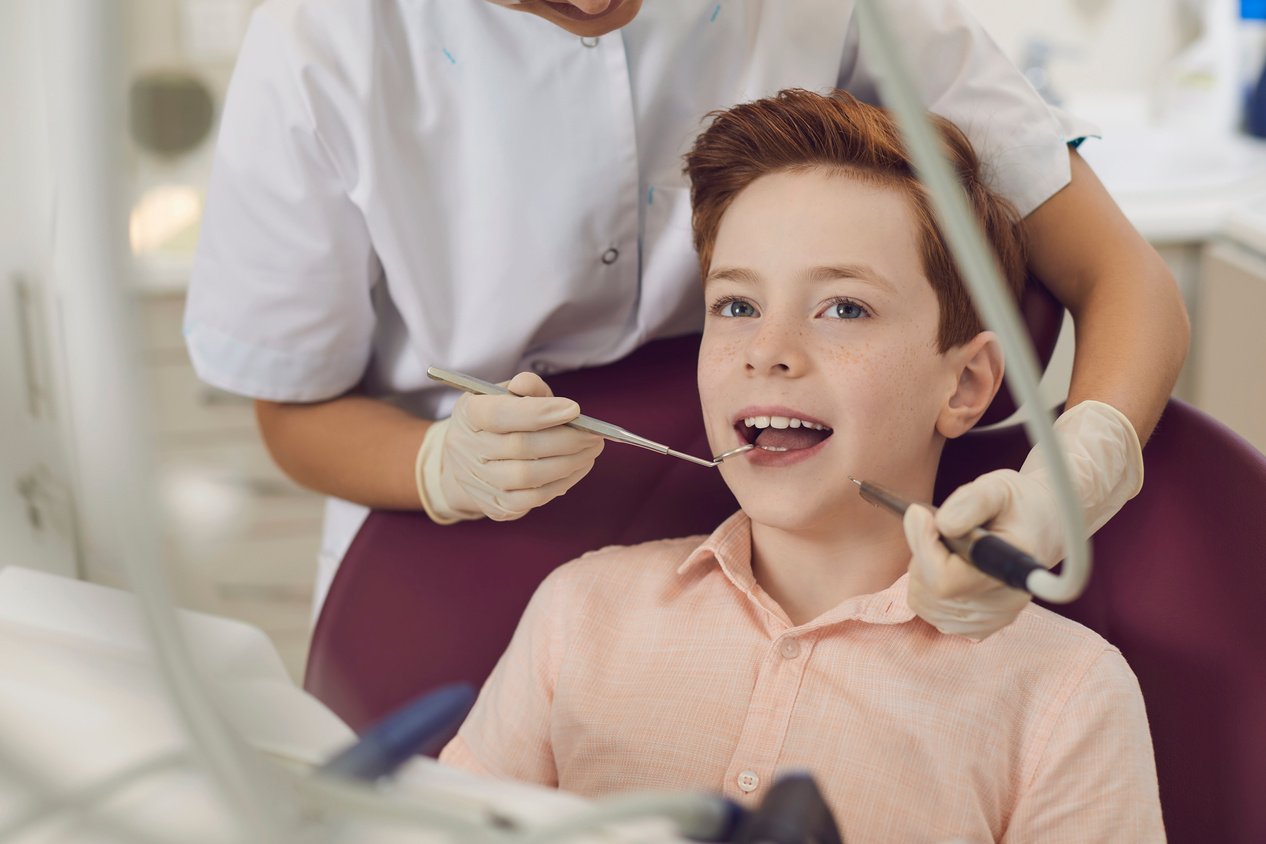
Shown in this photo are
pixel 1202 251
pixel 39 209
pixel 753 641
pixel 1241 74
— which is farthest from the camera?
pixel 1241 74

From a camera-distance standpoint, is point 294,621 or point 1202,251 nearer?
point 294,621

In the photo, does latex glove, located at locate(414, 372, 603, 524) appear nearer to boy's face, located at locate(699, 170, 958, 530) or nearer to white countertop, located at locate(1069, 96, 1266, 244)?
boy's face, located at locate(699, 170, 958, 530)

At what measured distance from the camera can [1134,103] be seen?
2.34 metres

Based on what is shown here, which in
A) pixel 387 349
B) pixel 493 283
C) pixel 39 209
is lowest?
pixel 387 349

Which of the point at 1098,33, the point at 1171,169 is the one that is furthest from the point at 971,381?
the point at 1098,33

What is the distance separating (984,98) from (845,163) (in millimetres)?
207

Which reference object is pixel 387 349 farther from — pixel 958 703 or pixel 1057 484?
pixel 1057 484

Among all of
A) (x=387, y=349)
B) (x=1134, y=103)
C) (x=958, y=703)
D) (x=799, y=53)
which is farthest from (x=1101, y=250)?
(x=1134, y=103)

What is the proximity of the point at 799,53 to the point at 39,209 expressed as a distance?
0.79 meters

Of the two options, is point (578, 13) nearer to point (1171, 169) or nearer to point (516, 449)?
point (516, 449)

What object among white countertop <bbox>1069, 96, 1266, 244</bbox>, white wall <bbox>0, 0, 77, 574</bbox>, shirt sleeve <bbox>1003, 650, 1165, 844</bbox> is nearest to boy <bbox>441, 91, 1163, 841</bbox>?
shirt sleeve <bbox>1003, 650, 1165, 844</bbox>

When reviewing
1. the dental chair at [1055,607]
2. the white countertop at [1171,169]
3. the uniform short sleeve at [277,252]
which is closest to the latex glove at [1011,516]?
the dental chair at [1055,607]

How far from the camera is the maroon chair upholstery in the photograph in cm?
100

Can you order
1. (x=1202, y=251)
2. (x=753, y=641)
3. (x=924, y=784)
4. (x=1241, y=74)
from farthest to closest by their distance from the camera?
(x=1241, y=74), (x=1202, y=251), (x=753, y=641), (x=924, y=784)
